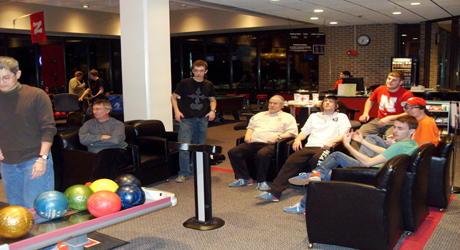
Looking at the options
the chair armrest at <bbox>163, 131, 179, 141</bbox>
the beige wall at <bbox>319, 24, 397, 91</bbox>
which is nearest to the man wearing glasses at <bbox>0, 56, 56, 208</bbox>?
the chair armrest at <bbox>163, 131, 179, 141</bbox>

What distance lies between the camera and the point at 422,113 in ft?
14.3

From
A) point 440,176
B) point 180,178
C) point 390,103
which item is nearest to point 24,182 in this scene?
point 180,178

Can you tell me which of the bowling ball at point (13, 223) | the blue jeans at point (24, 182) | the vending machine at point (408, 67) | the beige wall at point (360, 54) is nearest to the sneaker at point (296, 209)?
the blue jeans at point (24, 182)

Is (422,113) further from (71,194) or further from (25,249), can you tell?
(25,249)

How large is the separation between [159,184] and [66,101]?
7.29m

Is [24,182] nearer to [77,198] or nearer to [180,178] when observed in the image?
[77,198]

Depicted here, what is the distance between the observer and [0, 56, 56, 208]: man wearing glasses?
271 cm

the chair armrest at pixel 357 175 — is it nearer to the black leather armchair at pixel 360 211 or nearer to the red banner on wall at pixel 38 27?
the black leather armchair at pixel 360 211

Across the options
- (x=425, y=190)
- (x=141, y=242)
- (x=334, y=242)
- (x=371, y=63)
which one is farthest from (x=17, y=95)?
(x=371, y=63)

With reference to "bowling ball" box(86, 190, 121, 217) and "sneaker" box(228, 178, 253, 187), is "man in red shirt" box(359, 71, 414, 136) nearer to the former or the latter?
"sneaker" box(228, 178, 253, 187)

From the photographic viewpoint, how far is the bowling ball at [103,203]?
7.91ft

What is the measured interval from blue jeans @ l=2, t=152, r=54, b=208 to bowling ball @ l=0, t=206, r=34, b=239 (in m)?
0.69

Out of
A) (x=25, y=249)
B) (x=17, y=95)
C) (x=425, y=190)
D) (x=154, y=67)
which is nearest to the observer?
(x=25, y=249)

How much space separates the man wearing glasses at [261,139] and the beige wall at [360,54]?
26.4 ft
